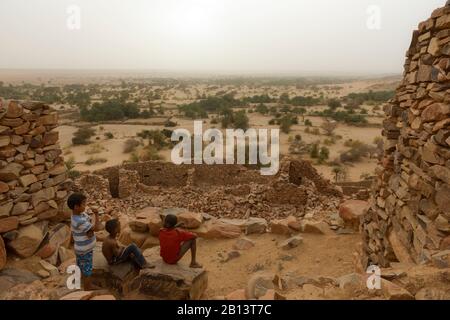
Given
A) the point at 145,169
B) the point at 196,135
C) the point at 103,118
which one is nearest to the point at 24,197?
the point at 145,169

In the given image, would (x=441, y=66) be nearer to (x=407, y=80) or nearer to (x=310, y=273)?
(x=407, y=80)

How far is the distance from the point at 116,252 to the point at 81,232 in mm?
534

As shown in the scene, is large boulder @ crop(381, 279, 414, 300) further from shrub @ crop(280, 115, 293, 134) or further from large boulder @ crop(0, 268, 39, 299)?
shrub @ crop(280, 115, 293, 134)

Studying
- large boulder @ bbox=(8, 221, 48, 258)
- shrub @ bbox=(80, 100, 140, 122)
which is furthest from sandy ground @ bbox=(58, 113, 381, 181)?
large boulder @ bbox=(8, 221, 48, 258)

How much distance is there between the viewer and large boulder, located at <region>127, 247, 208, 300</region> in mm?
4270

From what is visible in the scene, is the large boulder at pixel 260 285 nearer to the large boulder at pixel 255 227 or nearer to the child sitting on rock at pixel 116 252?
the child sitting on rock at pixel 116 252

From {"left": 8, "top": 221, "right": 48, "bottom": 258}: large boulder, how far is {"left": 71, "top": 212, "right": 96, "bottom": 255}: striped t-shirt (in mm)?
1008

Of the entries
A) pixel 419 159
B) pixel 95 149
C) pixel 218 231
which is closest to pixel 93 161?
pixel 95 149

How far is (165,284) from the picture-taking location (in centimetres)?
430

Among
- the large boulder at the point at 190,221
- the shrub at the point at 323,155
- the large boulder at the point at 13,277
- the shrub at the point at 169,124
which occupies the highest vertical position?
the shrub at the point at 169,124

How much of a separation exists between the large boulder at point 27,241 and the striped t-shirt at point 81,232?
101 centimetres

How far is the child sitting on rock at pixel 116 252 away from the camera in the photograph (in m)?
4.66

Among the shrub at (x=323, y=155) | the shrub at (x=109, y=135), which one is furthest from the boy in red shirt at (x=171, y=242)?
the shrub at (x=109, y=135)

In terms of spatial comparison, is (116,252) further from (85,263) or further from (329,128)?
(329,128)
